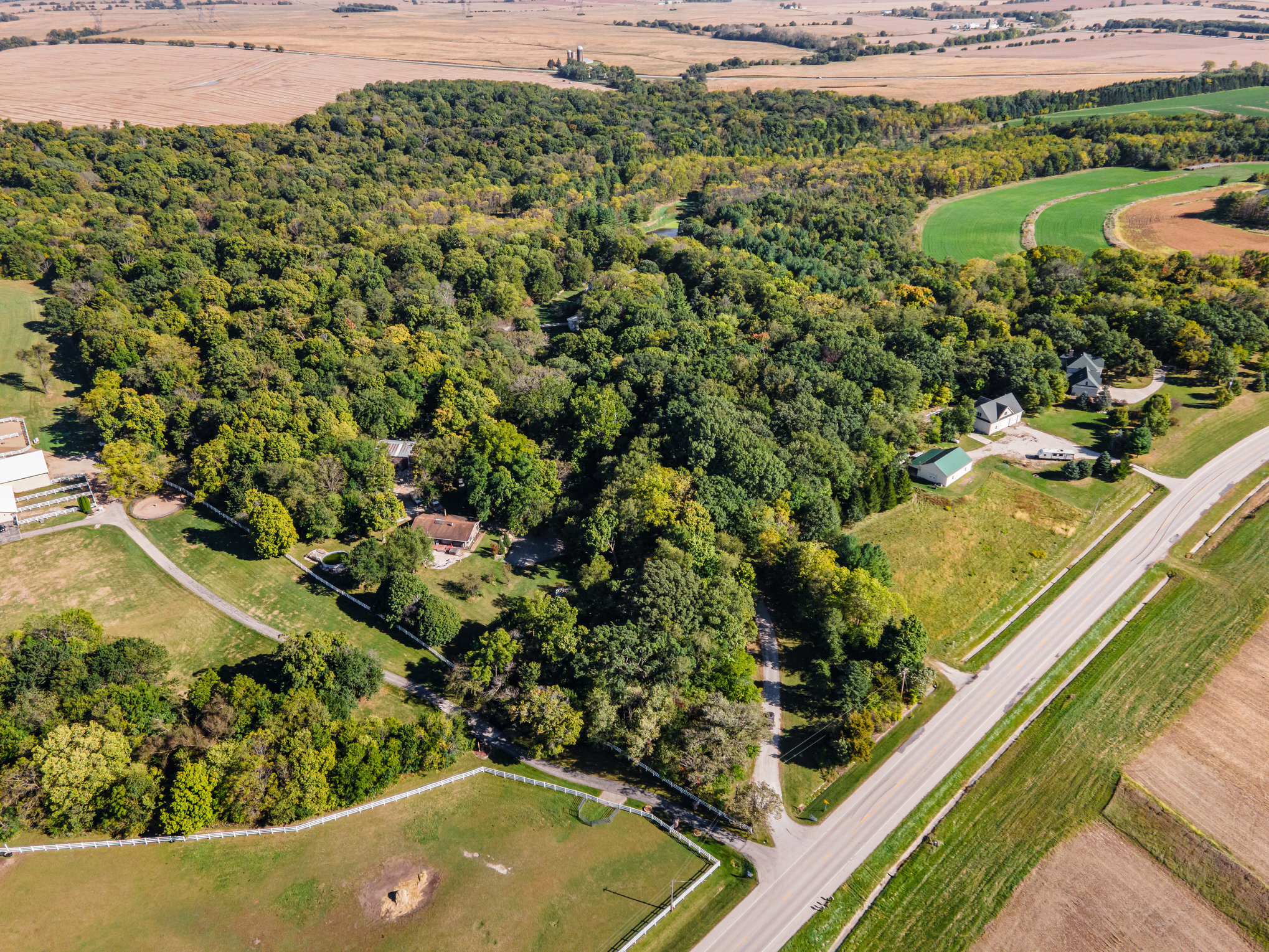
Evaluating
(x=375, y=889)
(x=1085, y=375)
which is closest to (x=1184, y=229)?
(x=1085, y=375)

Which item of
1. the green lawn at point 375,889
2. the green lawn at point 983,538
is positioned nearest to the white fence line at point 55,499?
the green lawn at point 375,889

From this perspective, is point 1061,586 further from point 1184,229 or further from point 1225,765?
point 1184,229

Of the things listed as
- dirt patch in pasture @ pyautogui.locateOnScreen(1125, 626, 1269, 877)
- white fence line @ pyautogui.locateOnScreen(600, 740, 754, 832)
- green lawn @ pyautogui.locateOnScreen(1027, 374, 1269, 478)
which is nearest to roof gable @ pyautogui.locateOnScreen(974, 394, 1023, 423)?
green lawn @ pyautogui.locateOnScreen(1027, 374, 1269, 478)

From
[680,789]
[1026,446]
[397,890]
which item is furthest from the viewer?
[1026,446]

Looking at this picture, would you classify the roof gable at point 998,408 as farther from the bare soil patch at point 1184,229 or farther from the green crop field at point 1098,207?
the bare soil patch at point 1184,229

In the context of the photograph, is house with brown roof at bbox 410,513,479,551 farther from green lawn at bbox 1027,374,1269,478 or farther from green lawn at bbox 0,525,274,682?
green lawn at bbox 1027,374,1269,478

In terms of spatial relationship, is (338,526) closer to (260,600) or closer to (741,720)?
(260,600)
